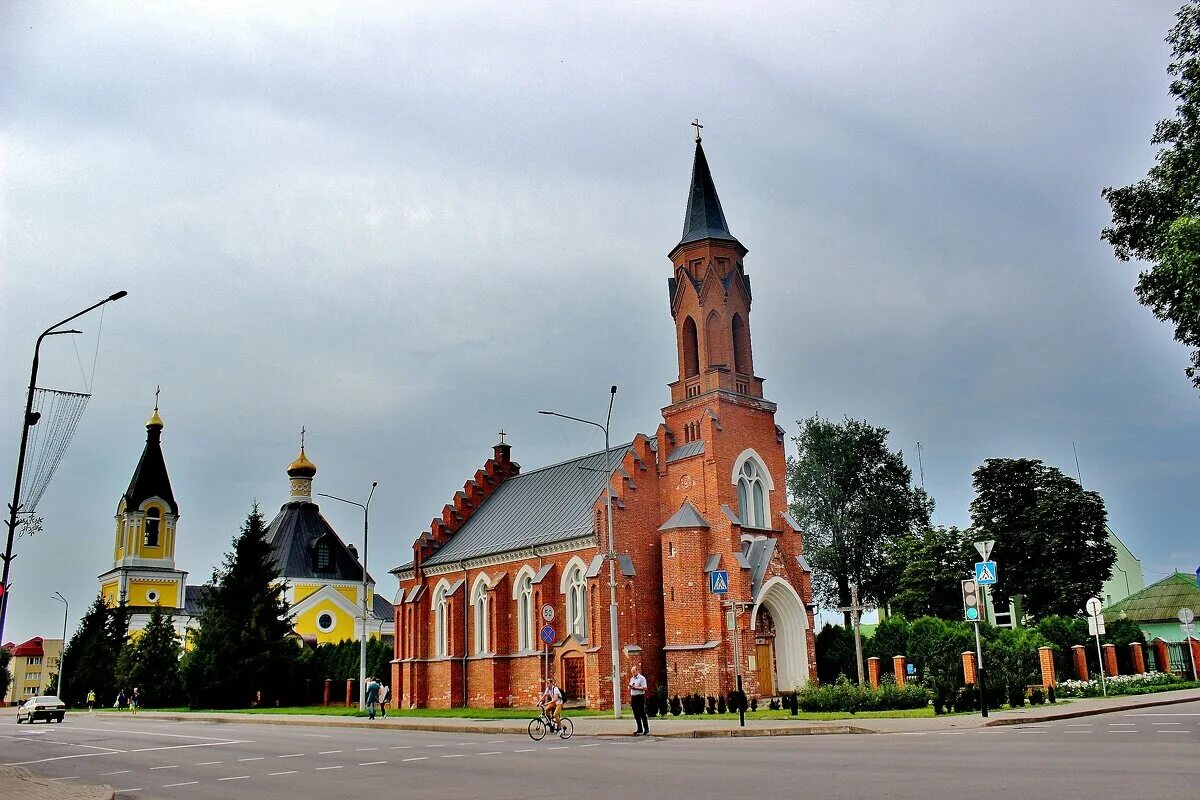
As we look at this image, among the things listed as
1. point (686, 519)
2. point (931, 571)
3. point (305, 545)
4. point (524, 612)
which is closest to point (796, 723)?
point (686, 519)

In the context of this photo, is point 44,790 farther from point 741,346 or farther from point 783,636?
point 741,346

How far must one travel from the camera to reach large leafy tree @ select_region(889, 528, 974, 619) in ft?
191

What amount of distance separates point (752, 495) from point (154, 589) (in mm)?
60267

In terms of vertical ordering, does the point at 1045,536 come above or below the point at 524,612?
above

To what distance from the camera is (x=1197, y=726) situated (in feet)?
66.9

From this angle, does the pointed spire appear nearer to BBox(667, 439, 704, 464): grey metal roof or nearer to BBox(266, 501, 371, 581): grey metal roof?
BBox(667, 439, 704, 464): grey metal roof

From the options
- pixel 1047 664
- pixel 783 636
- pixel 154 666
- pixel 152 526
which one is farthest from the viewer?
pixel 152 526

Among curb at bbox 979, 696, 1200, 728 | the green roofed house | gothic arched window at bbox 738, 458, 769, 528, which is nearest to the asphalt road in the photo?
curb at bbox 979, 696, 1200, 728

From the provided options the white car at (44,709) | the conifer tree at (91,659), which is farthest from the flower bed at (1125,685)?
the conifer tree at (91,659)

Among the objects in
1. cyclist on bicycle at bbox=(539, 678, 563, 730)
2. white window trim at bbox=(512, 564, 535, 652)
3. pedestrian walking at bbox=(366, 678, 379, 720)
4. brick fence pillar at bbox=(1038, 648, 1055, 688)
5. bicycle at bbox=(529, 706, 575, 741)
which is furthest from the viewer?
white window trim at bbox=(512, 564, 535, 652)

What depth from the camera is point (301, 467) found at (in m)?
74.3

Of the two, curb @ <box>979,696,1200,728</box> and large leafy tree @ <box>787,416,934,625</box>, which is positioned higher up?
large leafy tree @ <box>787,416,934,625</box>

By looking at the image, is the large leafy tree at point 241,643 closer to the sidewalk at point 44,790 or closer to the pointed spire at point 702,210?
the pointed spire at point 702,210

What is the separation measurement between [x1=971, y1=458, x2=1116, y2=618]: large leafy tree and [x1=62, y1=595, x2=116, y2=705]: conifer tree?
2485 inches
